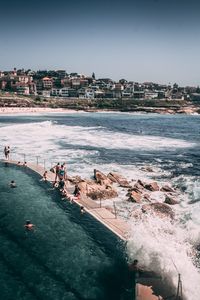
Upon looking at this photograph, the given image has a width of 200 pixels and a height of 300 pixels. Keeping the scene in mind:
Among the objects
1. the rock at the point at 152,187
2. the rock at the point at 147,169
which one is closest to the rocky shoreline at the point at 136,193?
the rock at the point at 152,187

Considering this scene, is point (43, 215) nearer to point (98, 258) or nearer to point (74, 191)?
point (74, 191)

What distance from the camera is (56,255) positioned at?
42.3 ft

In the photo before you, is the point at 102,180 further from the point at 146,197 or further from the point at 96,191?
the point at 146,197

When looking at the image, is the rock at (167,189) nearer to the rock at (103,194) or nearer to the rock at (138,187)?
the rock at (138,187)

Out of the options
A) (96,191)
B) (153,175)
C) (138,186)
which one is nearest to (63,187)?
(96,191)

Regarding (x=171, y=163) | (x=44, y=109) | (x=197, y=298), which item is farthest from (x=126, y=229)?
(x=44, y=109)

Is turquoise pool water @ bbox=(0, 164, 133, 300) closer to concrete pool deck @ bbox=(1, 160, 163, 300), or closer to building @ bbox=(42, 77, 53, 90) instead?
concrete pool deck @ bbox=(1, 160, 163, 300)

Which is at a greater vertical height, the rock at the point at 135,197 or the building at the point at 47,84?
the building at the point at 47,84

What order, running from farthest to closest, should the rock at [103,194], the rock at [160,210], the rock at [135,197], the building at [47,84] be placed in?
the building at [47,84] < the rock at [103,194] < the rock at [135,197] < the rock at [160,210]

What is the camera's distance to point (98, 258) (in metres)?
12.8

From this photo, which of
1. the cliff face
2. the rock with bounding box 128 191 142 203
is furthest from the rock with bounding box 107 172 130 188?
the cliff face

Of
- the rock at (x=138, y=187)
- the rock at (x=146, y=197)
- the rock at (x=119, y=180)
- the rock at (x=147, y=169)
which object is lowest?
the rock at (x=147, y=169)

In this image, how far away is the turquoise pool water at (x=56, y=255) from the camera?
10758 mm

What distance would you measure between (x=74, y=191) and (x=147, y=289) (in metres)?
9.70
